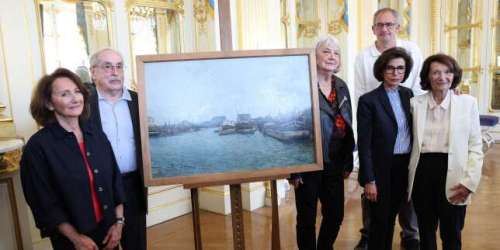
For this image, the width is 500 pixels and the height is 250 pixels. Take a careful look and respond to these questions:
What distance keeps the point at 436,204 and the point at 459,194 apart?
183 millimetres

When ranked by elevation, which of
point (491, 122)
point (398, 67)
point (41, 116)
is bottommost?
point (491, 122)

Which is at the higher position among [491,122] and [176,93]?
[176,93]

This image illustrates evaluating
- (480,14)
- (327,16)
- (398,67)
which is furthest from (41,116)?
(480,14)

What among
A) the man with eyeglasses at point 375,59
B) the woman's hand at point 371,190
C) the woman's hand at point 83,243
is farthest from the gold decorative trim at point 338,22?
the woman's hand at point 83,243

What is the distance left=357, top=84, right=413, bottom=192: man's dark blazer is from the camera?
237 centimetres

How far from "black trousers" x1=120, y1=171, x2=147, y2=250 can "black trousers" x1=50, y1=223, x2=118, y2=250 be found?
22cm

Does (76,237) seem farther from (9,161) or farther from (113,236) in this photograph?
(9,161)

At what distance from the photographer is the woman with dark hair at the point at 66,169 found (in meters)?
1.68

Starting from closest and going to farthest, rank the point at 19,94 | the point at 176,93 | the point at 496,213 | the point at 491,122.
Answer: the point at 176,93 → the point at 19,94 → the point at 496,213 → the point at 491,122

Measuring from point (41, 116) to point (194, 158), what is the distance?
777mm

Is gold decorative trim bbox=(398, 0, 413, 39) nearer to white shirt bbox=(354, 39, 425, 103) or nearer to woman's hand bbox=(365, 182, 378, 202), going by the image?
white shirt bbox=(354, 39, 425, 103)

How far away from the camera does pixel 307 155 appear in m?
2.19

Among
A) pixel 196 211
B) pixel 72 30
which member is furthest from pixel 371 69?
pixel 72 30

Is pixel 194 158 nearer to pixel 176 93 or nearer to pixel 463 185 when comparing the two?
pixel 176 93
